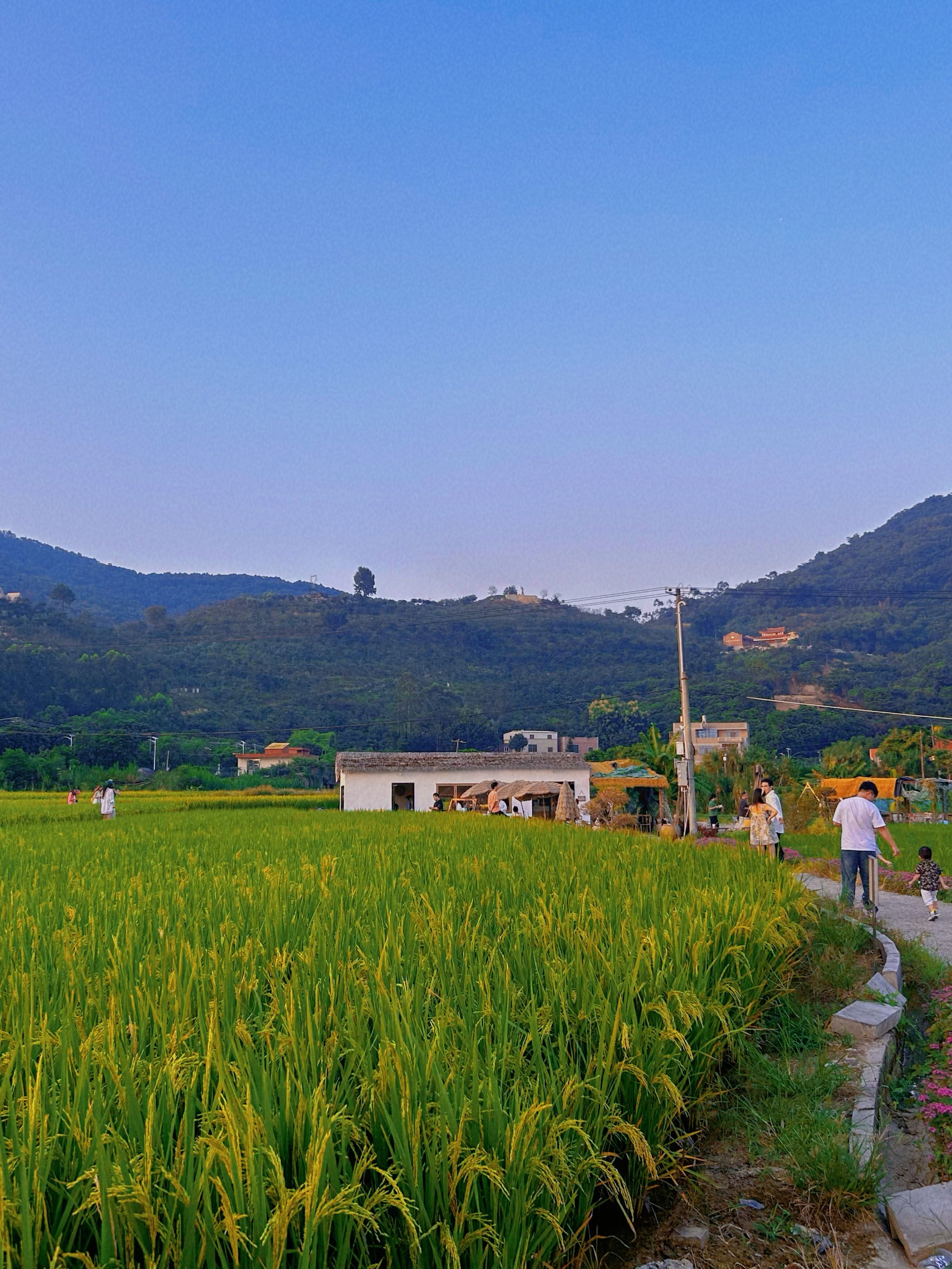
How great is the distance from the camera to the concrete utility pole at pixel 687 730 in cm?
2231

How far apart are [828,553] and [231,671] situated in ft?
288

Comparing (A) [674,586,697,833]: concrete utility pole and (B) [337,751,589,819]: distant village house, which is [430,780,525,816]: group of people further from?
(A) [674,586,697,833]: concrete utility pole

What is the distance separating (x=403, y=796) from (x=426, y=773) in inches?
160

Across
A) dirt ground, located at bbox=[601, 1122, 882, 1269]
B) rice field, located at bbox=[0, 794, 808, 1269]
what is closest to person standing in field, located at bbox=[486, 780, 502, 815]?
rice field, located at bbox=[0, 794, 808, 1269]

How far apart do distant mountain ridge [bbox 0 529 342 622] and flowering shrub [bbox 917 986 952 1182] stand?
157 meters

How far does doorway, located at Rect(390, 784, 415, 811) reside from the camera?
119ft

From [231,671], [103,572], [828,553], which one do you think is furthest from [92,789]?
[103,572]

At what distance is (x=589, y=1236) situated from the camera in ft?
9.39

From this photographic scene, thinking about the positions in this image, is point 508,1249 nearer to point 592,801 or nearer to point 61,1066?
point 61,1066

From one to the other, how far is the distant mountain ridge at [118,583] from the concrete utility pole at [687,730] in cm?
13577

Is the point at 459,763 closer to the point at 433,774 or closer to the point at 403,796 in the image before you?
the point at 433,774

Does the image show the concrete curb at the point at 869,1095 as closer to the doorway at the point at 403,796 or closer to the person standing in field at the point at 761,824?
the person standing in field at the point at 761,824

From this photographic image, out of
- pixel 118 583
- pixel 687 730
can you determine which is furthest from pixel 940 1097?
pixel 118 583

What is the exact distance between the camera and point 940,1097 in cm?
403
